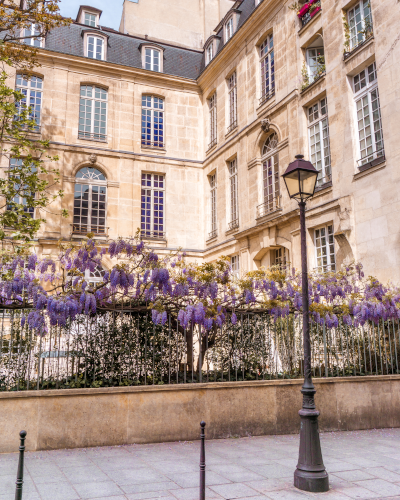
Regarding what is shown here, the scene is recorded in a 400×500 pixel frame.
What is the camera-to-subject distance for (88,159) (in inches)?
890

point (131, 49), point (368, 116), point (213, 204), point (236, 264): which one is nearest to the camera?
point (368, 116)

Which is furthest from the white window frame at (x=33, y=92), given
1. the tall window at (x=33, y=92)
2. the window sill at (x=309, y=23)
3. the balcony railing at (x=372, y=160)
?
the balcony railing at (x=372, y=160)

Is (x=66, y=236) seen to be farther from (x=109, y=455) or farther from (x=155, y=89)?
(x=109, y=455)

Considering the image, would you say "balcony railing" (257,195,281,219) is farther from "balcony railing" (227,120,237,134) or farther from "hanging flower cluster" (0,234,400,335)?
"hanging flower cluster" (0,234,400,335)

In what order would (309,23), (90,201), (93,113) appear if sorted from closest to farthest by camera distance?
(309,23)
(90,201)
(93,113)

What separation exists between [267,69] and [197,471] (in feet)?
57.0

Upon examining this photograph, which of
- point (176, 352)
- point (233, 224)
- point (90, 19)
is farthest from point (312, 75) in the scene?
point (90, 19)

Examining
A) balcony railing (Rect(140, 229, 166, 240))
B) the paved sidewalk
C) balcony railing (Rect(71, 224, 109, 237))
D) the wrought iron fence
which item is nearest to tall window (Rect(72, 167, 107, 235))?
balcony railing (Rect(71, 224, 109, 237))

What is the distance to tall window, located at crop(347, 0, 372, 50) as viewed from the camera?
14.6 metres

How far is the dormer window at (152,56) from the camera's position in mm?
25009

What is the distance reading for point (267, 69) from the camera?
64.8 ft

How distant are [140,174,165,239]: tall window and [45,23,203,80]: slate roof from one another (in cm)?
598

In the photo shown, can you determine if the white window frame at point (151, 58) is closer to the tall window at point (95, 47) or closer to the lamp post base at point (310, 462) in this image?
the tall window at point (95, 47)

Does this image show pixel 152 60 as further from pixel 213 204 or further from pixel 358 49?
pixel 358 49
